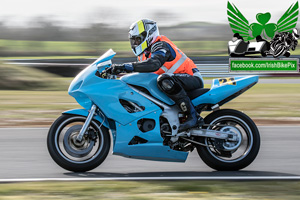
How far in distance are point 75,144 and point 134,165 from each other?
0.87 m

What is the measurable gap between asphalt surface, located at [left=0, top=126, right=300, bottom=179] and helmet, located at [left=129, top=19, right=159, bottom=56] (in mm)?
1415

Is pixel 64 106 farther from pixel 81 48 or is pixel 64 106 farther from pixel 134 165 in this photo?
pixel 81 48

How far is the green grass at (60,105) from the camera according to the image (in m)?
11.9

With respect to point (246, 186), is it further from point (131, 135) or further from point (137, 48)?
point (137, 48)

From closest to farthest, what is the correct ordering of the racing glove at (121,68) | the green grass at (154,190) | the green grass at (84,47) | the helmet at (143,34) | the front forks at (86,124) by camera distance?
1. the green grass at (154,190)
2. the racing glove at (121,68)
3. the front forks at (86,124)
4. the helmet at (143,34)
5. the green grass at (84,47)

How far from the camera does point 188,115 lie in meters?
6.10

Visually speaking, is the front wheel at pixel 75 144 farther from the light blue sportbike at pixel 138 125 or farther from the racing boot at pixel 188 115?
the racing boot at pixel 188 115

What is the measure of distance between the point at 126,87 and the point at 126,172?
3.18ft

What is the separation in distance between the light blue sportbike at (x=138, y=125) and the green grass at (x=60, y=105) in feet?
16.9

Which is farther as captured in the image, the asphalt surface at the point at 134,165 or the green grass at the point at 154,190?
the asphalt surface at the point at 134,165

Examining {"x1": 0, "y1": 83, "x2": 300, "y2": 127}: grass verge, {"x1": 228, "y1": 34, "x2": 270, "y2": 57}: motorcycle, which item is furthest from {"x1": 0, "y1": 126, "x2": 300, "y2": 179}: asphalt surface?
{"x1": 228, "y1": 34, "x2": 270, "y2": 57}: motorcycle

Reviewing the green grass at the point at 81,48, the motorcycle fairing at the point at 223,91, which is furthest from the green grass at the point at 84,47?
the motorcycle fairing at the point at 223,91

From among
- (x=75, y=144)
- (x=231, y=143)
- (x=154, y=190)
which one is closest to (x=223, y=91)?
(x=231, y=143)

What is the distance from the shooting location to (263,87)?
838 inches
